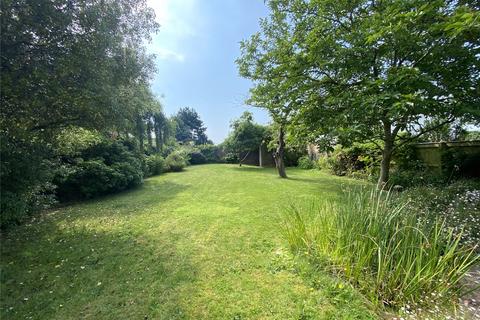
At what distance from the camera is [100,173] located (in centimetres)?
746

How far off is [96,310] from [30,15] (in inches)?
148

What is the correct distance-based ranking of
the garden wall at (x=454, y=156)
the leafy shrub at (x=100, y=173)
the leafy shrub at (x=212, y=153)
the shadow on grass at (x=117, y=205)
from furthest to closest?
the leafy shrub at (x=212, y=153)
the leafy shrub at (x=100, y=173)
the garden wall at (x=454, y=156)
the shadow on grass at (x=117, y=205)

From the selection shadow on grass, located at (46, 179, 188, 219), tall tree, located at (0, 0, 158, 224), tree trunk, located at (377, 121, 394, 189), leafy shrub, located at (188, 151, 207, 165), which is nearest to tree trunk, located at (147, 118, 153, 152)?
leafy shrub, located at (188, 151, 207, 165)

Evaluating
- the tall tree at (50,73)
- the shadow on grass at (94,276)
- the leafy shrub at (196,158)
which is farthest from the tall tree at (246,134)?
the shadow on grass at (94,276)

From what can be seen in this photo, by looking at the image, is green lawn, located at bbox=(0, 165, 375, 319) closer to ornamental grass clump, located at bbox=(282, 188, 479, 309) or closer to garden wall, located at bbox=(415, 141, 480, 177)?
ornamental grass clump, located at bbox=(282, 188, 479, 309)

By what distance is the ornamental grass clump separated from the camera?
221 centimetres

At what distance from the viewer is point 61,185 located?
23.2 ft

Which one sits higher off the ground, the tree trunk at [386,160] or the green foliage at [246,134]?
the green foliage at [246,134]

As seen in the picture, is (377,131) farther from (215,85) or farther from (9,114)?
(215,85)

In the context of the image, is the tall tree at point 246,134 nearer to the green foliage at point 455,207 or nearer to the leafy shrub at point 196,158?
the leafy shrub at point 196,158

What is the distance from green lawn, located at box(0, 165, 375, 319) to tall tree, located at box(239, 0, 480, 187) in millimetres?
3132

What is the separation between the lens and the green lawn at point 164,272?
2188mm

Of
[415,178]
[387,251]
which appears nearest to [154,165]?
[415,178]

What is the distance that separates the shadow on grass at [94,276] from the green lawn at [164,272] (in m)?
0.01
